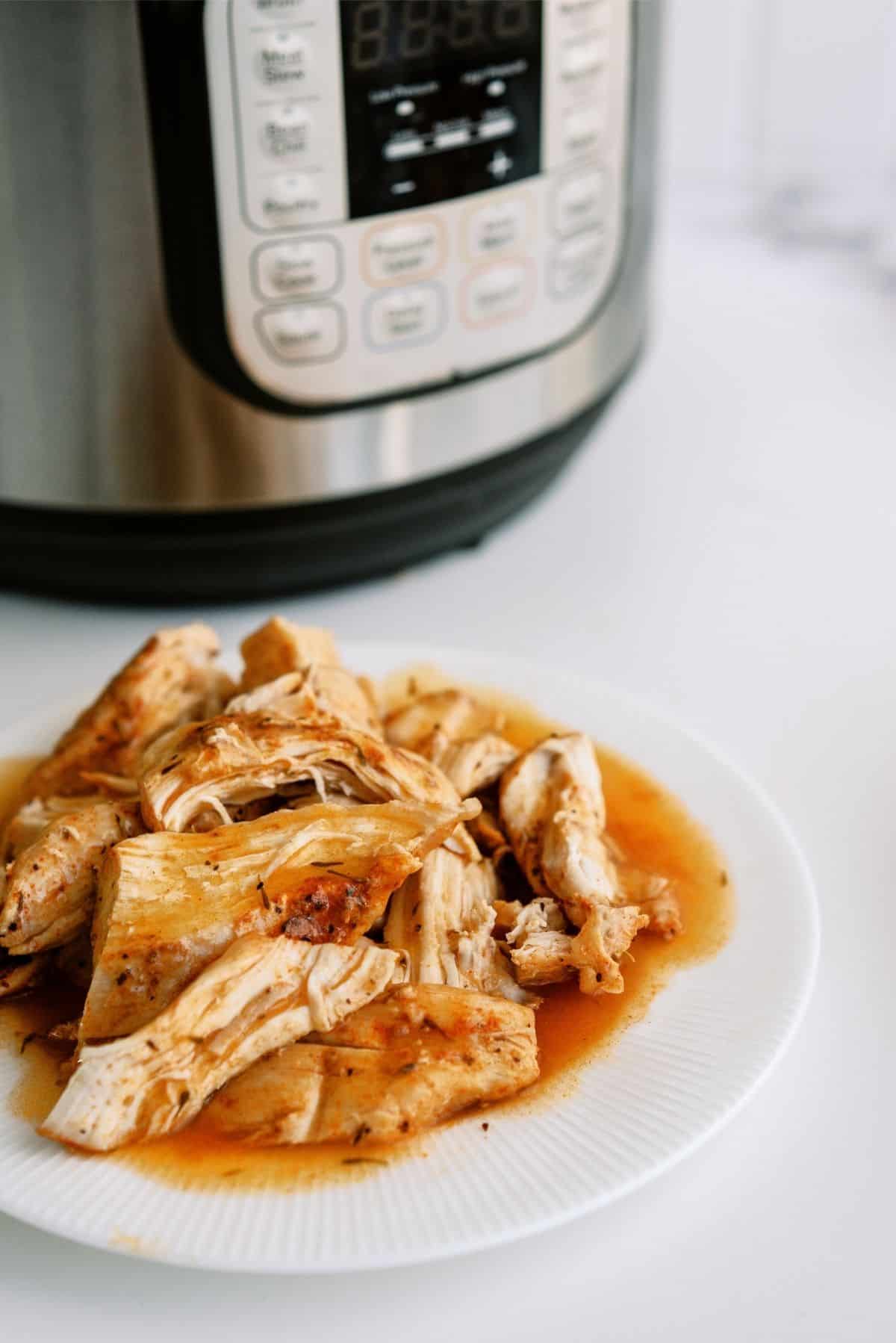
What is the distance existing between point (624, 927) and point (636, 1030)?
41 millimetres

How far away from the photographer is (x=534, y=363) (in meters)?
0.88

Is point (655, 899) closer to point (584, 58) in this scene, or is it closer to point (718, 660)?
point (718, 660)

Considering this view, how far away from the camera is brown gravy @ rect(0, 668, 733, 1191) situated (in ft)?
1.66

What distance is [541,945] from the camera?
1.91ft

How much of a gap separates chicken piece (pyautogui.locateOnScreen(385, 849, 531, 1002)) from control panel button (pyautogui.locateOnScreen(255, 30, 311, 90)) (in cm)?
38

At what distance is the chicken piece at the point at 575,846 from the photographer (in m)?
0.58

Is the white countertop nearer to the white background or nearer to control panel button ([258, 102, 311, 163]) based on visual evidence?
the white background

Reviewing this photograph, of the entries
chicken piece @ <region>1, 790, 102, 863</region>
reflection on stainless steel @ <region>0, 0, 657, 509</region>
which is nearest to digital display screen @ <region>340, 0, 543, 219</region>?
reflection on stainless steel @ <region>0, 0, 657, 509</region>

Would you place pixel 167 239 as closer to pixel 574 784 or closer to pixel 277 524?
pixel 277 524

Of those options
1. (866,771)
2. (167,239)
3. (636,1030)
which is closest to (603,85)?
(167,239)

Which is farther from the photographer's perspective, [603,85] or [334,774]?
[603,85]

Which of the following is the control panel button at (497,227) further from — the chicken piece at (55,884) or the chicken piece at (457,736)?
the chicken piece at (55,884)

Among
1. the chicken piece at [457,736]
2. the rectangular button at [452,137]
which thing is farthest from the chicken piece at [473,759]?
the rectangular button at [452,137]

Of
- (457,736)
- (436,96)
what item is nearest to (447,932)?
(457,736)
